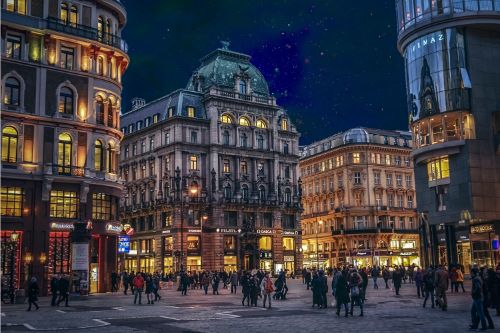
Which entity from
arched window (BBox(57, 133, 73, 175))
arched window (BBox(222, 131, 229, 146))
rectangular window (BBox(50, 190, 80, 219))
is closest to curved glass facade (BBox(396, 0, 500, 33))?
arched window (BBox(222, 131, 229, 146))

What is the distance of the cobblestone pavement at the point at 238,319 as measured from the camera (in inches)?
802

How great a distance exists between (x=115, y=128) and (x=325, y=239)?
217 feet

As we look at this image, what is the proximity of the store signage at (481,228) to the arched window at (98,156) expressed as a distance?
118ft

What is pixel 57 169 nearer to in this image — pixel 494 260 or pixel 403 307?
pixel 403 307

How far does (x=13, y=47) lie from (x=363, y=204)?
72447mm

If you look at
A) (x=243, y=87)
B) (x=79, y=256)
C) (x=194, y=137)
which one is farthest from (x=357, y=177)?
(x=79, y=256)

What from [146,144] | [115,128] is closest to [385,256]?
[146,144]

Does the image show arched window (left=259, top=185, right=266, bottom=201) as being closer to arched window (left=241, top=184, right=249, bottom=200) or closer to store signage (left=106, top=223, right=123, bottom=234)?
arched window (left=241, top=184, right=249, bottom=200)

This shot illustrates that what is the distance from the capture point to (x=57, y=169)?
146 feet

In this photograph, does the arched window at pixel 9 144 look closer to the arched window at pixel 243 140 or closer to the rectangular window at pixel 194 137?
the rectangular window at pixel 194 137

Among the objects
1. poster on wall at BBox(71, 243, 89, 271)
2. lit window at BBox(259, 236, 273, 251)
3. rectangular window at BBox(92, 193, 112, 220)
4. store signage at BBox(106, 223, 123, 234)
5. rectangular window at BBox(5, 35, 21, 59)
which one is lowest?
poster on wall at BBox(71, 243, 89, 271)

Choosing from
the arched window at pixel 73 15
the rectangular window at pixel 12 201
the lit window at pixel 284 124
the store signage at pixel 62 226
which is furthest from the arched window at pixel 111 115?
the lit window at pixel 284 124

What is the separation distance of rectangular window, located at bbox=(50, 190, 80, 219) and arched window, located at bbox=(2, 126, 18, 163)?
4.01m

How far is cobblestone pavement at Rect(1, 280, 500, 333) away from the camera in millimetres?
20359
